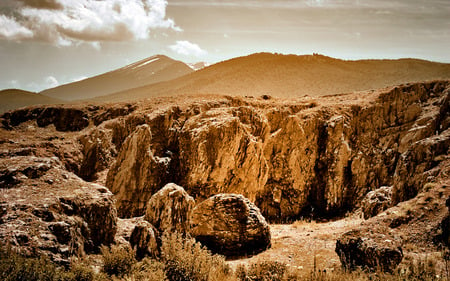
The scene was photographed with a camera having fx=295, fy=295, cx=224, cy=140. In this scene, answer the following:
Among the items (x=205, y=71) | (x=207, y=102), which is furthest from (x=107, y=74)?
(x=207, y=102)

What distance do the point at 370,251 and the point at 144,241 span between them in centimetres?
483

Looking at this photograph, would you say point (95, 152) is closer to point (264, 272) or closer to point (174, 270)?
point (174, 270)

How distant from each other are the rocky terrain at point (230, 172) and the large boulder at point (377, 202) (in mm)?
94

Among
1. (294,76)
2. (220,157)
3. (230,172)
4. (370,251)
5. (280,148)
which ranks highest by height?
(294,76)

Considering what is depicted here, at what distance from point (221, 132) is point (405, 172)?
7538 millimetres

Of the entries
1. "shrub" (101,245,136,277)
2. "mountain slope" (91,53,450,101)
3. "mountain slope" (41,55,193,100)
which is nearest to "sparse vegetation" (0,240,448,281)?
"shrub" (101,245,136,277)

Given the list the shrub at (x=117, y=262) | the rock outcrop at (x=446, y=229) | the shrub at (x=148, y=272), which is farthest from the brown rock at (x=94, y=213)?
the rock outcrop at (x=446, y=229)

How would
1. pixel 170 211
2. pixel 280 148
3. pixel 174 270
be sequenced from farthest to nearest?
pixel 280 148 < pixel 170 211 < pixel 174 270

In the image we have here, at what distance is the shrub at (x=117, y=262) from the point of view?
5.14m

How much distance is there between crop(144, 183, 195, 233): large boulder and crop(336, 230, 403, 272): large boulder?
4050 millimetres

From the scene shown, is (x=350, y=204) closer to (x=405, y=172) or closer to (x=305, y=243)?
(x=405, y=172)

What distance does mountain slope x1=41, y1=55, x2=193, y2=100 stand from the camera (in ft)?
212

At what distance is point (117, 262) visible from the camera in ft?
17.3

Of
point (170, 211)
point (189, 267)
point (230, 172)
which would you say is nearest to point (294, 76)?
point (230, 172)
